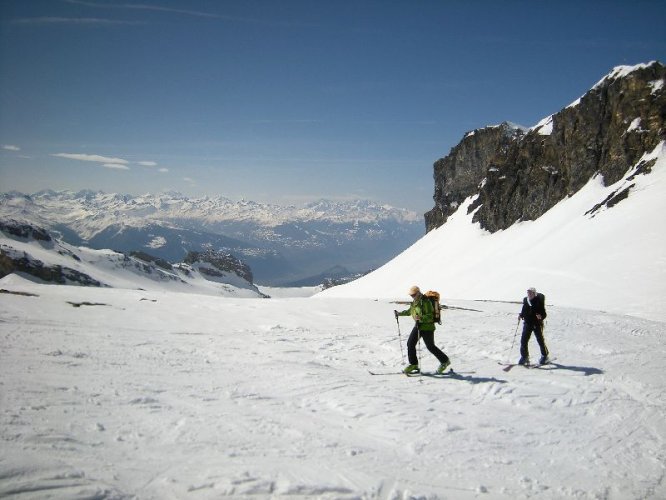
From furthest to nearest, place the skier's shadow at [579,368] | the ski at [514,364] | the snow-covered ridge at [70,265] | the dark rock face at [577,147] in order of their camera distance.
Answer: the snow-covered ridge at [70,265]
the dark rock face at [577,147]
the ski at [514,364]
the skier's shadow at [579,368]

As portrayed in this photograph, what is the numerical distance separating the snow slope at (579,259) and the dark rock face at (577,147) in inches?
103

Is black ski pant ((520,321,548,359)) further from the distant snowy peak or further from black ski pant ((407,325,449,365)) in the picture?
the distant snowy peak

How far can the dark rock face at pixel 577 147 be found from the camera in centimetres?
5166

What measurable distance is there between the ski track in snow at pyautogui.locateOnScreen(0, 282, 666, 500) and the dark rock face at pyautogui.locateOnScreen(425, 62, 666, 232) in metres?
43.8

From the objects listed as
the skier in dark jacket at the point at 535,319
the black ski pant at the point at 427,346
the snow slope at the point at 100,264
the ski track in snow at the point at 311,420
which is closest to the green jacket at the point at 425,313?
the black ski pant at the point at 427,346

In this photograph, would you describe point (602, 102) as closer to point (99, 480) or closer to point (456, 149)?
point (456, 149)

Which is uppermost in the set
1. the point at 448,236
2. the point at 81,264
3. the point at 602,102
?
the point at 602,102

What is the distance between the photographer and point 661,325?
64.2ft

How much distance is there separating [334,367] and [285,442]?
17.1 ft

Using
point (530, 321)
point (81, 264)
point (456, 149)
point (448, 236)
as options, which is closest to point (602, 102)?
point (448, 236)

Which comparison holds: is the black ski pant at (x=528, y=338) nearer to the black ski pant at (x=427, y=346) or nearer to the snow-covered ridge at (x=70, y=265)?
the black ski pant at (x=427, y=346)

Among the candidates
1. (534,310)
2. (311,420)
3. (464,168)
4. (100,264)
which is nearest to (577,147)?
(464,168)

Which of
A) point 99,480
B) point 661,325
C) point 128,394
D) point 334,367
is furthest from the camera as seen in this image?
point 661,325

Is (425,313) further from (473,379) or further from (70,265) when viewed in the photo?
(70,265)
